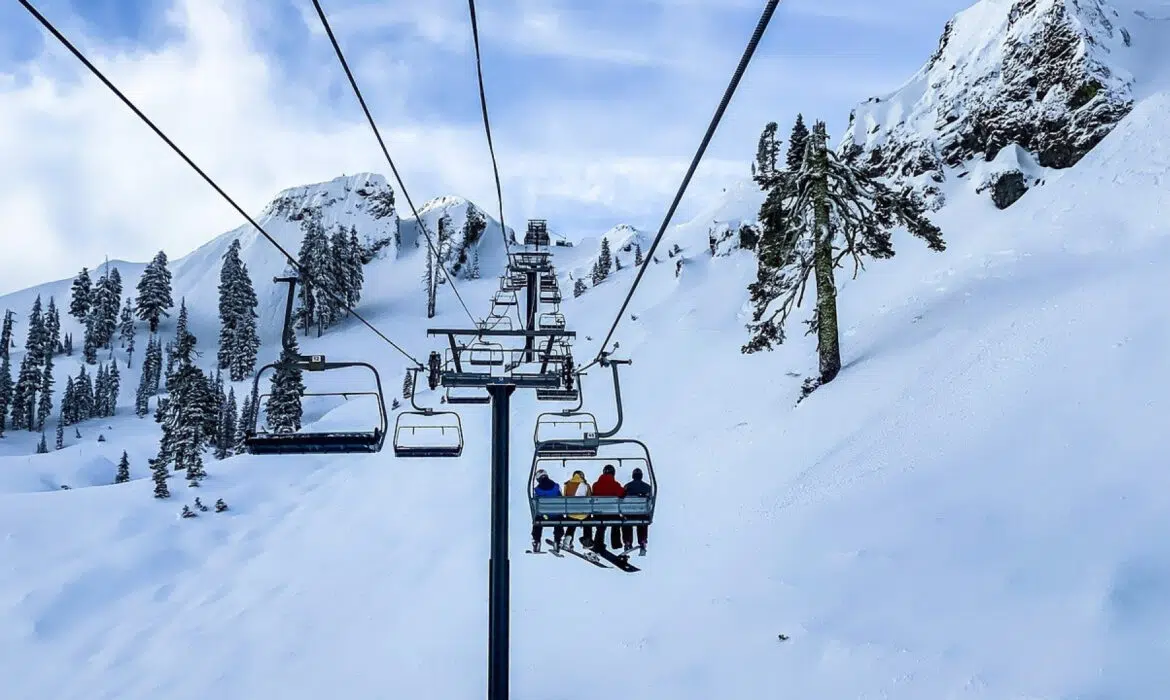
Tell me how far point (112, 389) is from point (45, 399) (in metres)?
7.70

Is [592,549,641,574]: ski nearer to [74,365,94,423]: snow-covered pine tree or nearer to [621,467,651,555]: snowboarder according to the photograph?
[621,467,651,555]: snowboarder

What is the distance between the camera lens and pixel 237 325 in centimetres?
9112

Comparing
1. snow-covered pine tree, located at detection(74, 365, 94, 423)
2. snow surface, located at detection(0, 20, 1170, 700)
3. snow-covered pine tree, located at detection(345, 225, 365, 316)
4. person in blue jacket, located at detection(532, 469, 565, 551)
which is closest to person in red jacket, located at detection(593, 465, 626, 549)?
person in blue jacket, located at detection(532, 469, 565, 551)

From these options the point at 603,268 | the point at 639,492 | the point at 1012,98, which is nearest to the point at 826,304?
the point at 639,492

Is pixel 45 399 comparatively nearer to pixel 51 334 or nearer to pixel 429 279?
pixel 51 334

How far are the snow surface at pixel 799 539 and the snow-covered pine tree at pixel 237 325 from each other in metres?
60.4

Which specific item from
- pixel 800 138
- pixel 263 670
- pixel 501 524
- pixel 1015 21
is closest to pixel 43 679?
pixel 263 670

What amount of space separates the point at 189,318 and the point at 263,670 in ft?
370

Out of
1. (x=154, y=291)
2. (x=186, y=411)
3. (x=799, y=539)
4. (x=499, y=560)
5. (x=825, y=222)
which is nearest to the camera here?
(x=499, y=560)

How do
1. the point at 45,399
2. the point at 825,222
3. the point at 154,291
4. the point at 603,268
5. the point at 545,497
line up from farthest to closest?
the point at 603,268 < the point at 154,291 < the point at 45,399 < the point at 825,222 < the point at 545,497

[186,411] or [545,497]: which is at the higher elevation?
[186,411]

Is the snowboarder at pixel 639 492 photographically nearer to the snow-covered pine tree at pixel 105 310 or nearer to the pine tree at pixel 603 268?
the pine tree at pixel 603 268

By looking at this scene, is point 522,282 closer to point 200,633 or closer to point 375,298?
point 200,633

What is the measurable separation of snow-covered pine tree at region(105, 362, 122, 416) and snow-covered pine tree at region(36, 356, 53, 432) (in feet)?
21.8
